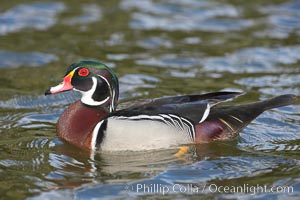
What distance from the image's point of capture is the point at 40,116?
32.3 feet

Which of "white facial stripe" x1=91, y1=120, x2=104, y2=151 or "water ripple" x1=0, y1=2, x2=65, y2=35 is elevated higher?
"water ripple" x1=0, y1=2, x2=65, y2=35

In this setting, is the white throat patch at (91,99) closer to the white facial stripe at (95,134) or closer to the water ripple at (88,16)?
the white facial stripe at (95,134)

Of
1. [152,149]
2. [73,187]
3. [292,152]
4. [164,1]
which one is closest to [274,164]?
[292,152]

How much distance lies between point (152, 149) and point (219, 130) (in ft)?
2.71

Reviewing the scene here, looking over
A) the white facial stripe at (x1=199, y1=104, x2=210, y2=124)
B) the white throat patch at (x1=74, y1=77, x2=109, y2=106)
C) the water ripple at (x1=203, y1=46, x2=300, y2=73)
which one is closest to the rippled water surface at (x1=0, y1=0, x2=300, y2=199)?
the water ripple at (x1=203, y1=46, x2=300, y2=73)

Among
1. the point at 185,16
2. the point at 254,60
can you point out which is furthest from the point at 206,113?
the point at 185,16

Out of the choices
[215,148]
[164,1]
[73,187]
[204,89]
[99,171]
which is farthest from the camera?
[164,1]

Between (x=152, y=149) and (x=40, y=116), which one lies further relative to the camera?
(x=40, y=116)

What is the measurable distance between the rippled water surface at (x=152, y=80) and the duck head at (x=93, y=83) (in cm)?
61

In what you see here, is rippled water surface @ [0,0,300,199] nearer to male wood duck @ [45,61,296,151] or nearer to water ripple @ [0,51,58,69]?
water ripple @ [0,51,58,69]

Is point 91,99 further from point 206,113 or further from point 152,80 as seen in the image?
point 152,80

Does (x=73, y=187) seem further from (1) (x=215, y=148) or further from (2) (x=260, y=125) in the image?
(2) (x=260, y=125)

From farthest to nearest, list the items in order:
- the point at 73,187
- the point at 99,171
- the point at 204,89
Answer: the point at 204,89 → the point at 99,171 → the point at 73,187

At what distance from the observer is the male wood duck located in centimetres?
830
